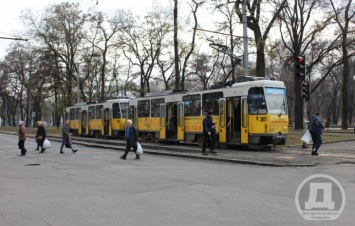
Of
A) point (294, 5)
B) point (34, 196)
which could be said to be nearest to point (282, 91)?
point (34, 196)

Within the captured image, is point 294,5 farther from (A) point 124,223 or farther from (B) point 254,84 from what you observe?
(A) point 124,223

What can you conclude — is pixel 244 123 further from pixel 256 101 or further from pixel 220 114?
pixel 220 114

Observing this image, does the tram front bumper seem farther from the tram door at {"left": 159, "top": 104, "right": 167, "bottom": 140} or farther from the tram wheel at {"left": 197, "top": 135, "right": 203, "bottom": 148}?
the tram door at {"left": 159, "top": 104, "right": 167, "bottom": 140}

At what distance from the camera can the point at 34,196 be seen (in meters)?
8.80

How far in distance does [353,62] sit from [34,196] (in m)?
53.9

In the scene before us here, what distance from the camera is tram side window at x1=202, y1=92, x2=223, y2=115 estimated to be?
20922 mm

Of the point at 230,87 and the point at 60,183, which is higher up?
the point at 230,87

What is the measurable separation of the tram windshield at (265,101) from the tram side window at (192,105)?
4125mm

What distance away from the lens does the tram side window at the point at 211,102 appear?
2092cm

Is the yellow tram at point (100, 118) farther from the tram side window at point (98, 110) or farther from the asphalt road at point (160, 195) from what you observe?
the asphalt road at point (160, 195)

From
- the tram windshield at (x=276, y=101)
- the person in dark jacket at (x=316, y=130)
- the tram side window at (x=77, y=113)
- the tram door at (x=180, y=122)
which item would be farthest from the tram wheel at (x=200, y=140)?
the tram side window at (x=77, y=113)

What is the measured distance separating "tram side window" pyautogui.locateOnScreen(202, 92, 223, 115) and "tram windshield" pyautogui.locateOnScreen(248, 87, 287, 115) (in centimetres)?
219

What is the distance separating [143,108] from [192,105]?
6.02m

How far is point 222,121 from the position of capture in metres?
20.5
